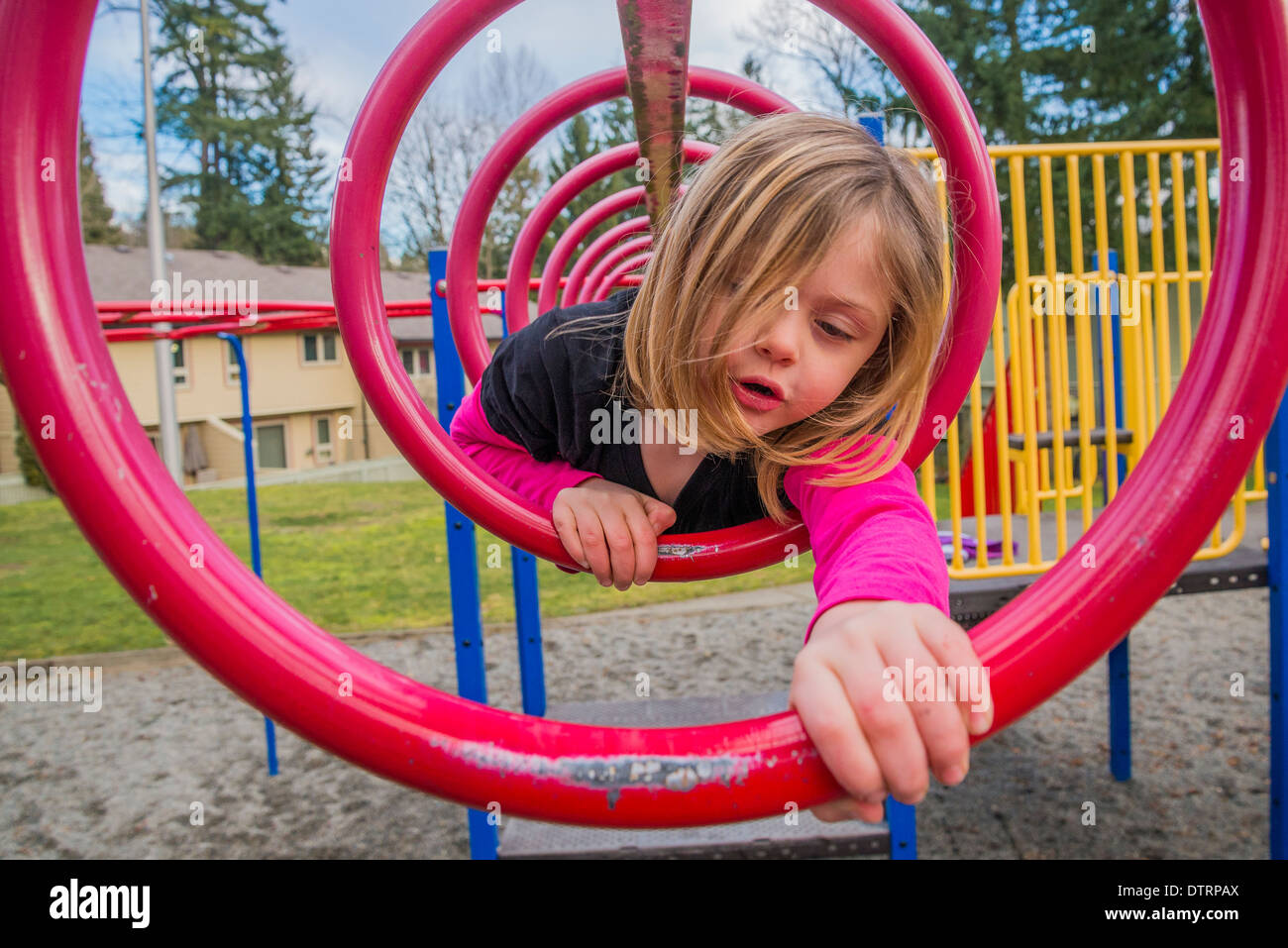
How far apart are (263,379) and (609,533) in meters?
19.7

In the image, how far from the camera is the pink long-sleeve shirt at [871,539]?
22.5 inches

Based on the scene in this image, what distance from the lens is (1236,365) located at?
52cm

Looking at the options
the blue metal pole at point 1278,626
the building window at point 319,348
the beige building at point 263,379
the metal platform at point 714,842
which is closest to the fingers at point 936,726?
the metal platform at point 714,842

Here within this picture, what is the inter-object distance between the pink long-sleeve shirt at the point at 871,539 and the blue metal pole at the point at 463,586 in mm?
1176

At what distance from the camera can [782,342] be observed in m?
0.75

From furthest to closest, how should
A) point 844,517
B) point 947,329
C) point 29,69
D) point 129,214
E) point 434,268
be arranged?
point 129,214
point 434,268
point 947,329
point 844,517
point 29,69

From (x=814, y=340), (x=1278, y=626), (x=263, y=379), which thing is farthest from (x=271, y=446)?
(x=814, y=340)

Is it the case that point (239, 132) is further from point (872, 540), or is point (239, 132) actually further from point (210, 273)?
point (872, 540)

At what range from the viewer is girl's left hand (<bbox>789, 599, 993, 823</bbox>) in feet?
1.49

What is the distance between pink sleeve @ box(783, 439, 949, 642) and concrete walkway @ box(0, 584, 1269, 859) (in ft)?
6.85

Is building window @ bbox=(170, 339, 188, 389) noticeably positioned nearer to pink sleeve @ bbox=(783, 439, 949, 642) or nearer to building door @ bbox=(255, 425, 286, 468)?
building door @ bbox=(255, 425, 286, 468)
